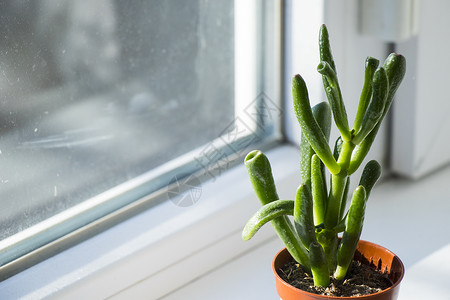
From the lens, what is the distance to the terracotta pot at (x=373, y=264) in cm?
47

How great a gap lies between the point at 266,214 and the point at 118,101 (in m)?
0.28

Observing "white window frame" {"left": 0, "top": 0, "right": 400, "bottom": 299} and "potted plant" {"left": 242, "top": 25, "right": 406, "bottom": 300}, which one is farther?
"white window frame" {"left": 0, "top": 0, "right": 400, "bottom": 299}

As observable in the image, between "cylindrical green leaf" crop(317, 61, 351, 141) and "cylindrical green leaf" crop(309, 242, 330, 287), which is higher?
"cylindrical green leaf" crop(317, 61, 351, 141)

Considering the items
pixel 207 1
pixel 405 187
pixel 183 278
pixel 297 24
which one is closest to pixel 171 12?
pixel 207 1

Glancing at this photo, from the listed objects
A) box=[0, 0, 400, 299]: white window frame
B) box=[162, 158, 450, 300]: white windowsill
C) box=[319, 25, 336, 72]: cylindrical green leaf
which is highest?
box=[319, 25, 336, 72]: cylindrical green leaf

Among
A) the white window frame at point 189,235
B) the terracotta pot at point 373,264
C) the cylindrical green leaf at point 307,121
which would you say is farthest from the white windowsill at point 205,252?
the cylindrical green leaf at point 307,121

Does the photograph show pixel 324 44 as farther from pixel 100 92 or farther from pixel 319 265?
pixel 100 92

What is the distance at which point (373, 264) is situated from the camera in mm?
535

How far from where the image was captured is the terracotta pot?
0.47m

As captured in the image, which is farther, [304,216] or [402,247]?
[402,247]

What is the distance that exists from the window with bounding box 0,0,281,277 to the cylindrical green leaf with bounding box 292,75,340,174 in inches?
10.4

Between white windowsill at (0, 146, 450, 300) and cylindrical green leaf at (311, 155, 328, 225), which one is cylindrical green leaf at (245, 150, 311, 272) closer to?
cylindrical green leaf at (311, 155, 328, 225)

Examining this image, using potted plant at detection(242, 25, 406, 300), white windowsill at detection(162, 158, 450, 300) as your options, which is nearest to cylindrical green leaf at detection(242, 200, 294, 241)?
potted plant at detection(242, 25, 406, 300)

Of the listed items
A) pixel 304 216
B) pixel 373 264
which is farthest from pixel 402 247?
pixel 304 216
